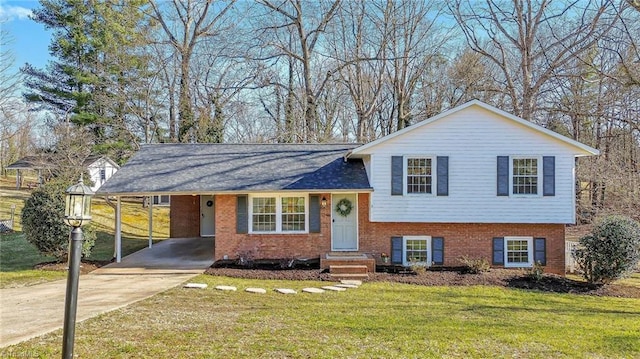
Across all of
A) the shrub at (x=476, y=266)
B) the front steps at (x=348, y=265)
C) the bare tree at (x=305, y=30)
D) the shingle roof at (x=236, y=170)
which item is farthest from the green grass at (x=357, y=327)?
the bare tree at (x=305, y=30)

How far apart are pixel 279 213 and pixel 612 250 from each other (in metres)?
10.0

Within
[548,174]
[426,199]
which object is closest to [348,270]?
[426,199]

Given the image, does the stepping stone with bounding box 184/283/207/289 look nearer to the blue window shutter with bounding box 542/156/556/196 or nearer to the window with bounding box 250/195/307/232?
the window with bounding box 250/195/307/232

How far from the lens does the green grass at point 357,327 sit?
5.98 meters

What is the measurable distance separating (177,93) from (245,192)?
16.9m

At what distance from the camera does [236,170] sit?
50.3 ft

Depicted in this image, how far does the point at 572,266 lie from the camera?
1534 centimetres

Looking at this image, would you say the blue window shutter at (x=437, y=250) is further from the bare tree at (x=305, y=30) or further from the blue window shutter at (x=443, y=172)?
the bare tree at (x=305, y=30)

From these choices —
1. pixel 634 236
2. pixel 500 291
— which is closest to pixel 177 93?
pixel 500 291

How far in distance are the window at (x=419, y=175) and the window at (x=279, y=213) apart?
3.62m

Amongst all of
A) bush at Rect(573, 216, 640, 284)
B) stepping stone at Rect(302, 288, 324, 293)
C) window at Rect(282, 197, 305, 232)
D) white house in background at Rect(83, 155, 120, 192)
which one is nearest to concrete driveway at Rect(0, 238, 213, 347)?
window at Rect(282, 197, 305, 232)

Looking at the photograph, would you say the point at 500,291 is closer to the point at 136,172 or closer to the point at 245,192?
the point at 245,192

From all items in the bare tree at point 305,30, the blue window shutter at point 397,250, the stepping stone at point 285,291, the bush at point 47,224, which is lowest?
the stepping stone at point 285,291

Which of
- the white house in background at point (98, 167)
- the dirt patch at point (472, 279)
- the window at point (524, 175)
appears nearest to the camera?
the dirt patch at point (472, 279)
